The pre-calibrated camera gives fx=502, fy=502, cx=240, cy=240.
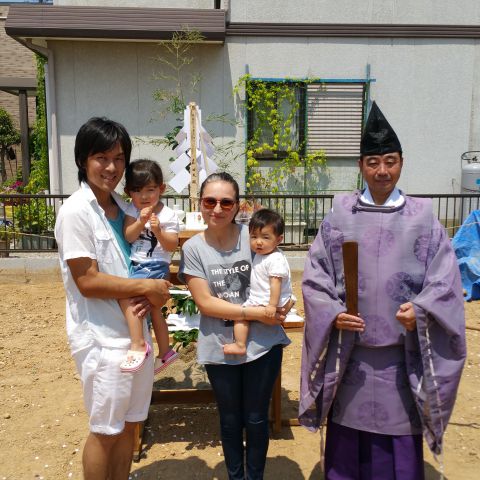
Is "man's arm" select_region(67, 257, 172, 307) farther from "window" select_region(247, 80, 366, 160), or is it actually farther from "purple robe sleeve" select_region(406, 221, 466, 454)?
"window" select_region(247, 80, 366, 160)

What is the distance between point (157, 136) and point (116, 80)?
1.19 metres

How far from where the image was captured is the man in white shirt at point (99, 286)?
2092 millimetres

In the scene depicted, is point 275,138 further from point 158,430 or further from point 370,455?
point 370,455

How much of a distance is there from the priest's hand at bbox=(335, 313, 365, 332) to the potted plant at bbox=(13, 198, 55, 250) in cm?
662

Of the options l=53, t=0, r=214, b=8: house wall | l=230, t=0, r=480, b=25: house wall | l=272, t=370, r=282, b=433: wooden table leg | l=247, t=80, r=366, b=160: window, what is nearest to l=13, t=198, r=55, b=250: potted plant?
l=53, t=0, r=214, b=8: house wall

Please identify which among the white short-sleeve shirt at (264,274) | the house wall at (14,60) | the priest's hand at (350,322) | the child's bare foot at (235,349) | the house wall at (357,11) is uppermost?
the house wall at (14,60)

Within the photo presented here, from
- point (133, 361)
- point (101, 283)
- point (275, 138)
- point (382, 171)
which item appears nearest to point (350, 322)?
point (382, 171)

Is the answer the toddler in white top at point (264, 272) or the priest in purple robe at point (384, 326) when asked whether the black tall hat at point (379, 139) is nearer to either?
the priest in purple robe at point (384, 326)

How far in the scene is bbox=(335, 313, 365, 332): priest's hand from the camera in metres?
2.19

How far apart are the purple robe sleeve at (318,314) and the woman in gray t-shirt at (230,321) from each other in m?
0.16

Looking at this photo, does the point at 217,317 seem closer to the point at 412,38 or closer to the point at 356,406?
the point at 356,406

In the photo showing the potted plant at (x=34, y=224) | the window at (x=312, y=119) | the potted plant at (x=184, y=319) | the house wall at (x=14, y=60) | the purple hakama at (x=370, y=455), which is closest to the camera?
the purple hakama at (x=370, y=455)

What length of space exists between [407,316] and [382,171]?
63 cm

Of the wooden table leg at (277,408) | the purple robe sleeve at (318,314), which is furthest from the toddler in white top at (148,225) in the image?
the wooden table leg at (277,408)
